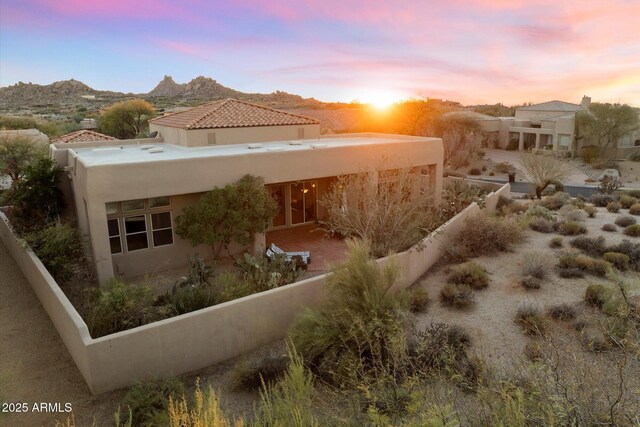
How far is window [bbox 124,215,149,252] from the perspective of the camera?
16219mm

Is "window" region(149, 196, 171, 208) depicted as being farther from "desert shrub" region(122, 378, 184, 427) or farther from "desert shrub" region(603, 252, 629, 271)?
"desert shrub" region(603, 252, 629, 271)

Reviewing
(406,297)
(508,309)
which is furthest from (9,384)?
(508,309)

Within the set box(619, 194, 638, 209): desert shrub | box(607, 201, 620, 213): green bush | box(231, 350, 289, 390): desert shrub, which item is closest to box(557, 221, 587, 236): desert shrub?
box(607, 201, 620, 213): green bush

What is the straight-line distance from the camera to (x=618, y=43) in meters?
25.5

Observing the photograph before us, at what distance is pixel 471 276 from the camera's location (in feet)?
48.9

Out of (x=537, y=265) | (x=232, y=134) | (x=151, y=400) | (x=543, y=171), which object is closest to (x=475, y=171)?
(x=543, y=171)

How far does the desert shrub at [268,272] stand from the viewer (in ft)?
45.1

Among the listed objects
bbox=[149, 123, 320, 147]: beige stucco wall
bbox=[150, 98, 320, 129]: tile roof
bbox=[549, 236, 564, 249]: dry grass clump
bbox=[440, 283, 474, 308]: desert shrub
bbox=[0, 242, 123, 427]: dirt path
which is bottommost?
bbox=[0, 242, 123, 427]: dirt path

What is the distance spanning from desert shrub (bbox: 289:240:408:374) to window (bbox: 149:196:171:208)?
792cm

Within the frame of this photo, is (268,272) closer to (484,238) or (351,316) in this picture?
(351,316)

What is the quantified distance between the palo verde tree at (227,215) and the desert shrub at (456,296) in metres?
6.84

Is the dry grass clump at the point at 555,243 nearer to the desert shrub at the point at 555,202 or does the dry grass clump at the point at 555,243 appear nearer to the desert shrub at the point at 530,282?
the desert shrub at the point at 530,282

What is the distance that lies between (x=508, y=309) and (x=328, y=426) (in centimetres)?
874

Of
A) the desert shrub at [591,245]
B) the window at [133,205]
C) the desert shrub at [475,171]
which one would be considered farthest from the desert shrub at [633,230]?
the desert shrub at [475,171]
